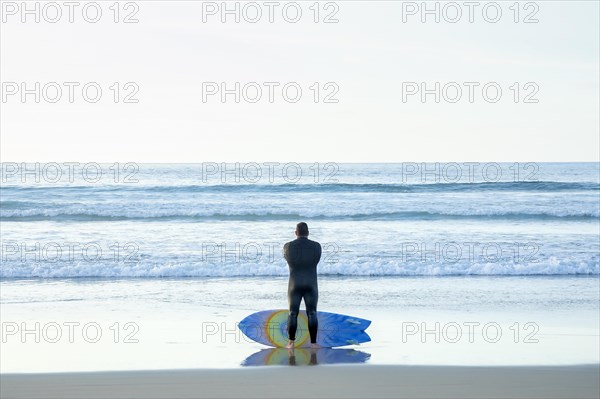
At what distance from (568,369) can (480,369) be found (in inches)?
39.5

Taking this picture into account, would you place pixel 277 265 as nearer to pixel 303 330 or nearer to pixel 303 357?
pixel 303 330

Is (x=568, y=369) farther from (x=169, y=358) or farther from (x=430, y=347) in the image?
(x=169, y=358)

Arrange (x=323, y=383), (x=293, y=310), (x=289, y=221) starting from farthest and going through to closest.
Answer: (x=289, y=221), (x=293, y=310), (x=323, y=383)

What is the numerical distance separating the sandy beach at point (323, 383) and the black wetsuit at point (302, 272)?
115 cm

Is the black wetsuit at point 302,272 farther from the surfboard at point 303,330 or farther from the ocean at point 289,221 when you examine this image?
the ocean at point 289,221

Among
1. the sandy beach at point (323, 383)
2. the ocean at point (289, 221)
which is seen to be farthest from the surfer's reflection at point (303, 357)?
the ocean at point (289, 221)

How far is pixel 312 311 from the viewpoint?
10070 mm

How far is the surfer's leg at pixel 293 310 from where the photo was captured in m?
10.0

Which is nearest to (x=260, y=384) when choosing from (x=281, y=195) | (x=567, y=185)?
(x=281, y=195)

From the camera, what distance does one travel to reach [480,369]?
29.2 ft

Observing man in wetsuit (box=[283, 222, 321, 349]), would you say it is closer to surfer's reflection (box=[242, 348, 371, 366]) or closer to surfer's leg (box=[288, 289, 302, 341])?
surfer's leg (box=[288, 289, 302, 341])

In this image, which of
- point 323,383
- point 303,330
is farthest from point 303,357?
point 323,383

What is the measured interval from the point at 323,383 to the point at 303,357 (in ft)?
4.66

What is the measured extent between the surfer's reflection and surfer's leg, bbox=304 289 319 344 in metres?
0.22
